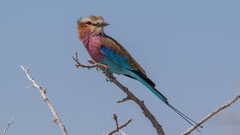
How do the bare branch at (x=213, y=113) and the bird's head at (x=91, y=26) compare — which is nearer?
the bare branch at (x=213, y=113)

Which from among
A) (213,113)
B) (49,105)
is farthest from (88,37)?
(213,113)

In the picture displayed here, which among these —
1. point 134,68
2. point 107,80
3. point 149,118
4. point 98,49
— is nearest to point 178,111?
point 149,118

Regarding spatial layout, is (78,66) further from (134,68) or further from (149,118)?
(134,68)

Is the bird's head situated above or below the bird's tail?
above

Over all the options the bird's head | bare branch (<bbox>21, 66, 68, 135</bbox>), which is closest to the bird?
the bird's head

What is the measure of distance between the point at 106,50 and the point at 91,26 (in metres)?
0.58

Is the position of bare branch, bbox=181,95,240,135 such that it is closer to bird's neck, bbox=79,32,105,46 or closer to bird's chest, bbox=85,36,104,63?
bird's chest, bbox=85,36,104,63

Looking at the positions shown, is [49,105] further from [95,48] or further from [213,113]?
[95,48]

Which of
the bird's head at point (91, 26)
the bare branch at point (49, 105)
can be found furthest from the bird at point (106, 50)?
the bare branch at point (49, 105)

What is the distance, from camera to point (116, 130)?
13.8 feet

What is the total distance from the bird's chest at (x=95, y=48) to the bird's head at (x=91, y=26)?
0.51 ft

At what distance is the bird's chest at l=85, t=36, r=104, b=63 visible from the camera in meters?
6.37

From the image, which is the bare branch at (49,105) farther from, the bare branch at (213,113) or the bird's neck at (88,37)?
the bird's neck at (88,37)

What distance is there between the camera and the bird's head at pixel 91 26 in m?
6.69
